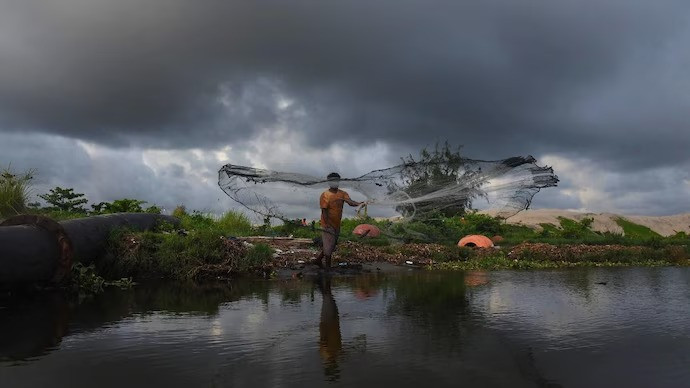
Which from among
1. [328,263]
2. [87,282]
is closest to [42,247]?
[87,282]

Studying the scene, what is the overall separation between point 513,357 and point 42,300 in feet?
28.0

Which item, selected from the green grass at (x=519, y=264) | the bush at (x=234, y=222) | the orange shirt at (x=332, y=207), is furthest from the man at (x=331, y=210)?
the bush at (x=234, y=222)

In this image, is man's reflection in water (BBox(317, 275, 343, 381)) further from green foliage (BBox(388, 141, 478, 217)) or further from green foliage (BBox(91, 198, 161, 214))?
green foliage (BBox(91, 198, 161, 214))

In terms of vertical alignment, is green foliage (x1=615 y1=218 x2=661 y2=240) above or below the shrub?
above

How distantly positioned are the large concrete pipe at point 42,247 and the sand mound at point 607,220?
1922 inches

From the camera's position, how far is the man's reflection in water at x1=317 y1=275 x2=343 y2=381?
4.75 metres

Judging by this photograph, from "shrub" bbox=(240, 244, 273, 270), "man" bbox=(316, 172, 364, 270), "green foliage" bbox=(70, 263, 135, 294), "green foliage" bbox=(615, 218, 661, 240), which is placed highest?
"green foliage" bbox=(615, 218, 661, 240)

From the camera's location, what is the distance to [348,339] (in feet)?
19.7

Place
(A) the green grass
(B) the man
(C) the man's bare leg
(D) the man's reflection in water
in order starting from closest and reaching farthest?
(D) the man's reflection in water, (B) the man, (C) the man's bare leg, (A) the green grass

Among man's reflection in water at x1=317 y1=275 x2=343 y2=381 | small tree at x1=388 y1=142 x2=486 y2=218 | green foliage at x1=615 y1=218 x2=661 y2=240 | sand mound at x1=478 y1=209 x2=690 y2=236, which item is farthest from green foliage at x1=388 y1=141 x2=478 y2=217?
green foliage at x1=615 y1=218 x2=661 y2=240

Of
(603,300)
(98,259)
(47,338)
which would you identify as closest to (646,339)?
(603,300)

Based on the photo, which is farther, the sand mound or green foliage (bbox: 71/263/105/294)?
the sand mound

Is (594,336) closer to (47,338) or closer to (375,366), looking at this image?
Result: (375,366)

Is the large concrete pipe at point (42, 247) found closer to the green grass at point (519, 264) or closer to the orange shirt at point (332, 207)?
the orange shirt at point (332, 207)
